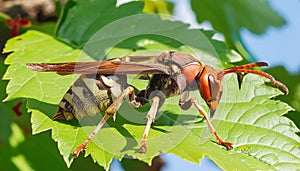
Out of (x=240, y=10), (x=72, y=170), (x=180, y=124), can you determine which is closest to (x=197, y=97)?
(x=180, y=124)

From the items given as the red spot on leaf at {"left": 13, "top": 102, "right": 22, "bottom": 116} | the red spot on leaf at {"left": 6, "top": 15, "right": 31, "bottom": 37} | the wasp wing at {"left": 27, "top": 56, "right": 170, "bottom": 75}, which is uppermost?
the wasp wing at {"left": 27, "top": 56, "right": 170, "bottom": 75}

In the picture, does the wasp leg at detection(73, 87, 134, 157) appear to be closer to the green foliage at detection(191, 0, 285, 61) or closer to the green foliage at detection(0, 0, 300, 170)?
the green foliage at detection(0, 0, 300, 170)

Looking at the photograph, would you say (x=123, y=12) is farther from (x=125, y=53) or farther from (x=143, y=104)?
(x=143, y=104)

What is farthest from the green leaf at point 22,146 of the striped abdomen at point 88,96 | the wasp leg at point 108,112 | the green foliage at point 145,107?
the wasp leg at point 108,112

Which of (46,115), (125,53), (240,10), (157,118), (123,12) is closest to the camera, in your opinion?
(46,115)

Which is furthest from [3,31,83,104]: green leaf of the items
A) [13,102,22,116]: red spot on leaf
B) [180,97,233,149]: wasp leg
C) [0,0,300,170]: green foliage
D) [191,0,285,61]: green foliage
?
[191,0,285,61]: green foliage
